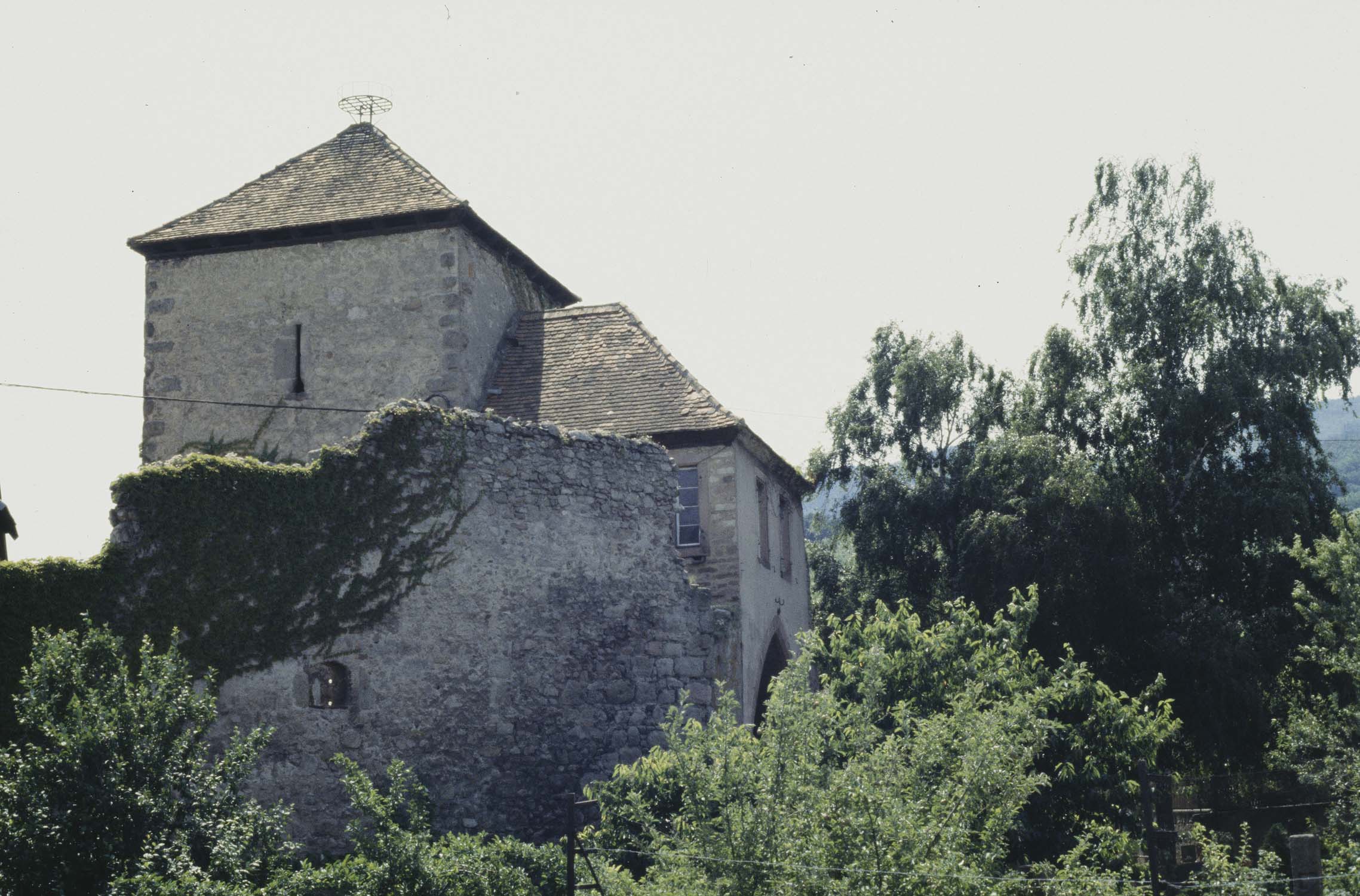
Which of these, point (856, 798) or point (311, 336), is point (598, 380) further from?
point (856, 798)

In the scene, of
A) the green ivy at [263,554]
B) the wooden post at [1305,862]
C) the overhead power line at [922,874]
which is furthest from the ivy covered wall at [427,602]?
the wooden post at [1305,862]

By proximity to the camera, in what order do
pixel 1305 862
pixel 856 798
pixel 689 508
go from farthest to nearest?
pixel 689 508 → pixel 1305 862 → pixel 856 798

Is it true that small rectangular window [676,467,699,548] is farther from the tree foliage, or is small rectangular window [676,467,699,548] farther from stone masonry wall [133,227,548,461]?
the tree foliage

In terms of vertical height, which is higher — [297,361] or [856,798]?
[297,361]

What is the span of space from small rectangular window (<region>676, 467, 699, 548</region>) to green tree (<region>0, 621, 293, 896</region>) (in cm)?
876

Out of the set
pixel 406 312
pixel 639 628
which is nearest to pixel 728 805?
pixel 639 628

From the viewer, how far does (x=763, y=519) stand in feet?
72.7

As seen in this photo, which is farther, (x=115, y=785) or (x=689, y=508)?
(x=689, y=508)

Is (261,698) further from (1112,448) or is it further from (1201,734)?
(1112,448)

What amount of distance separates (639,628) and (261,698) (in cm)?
405

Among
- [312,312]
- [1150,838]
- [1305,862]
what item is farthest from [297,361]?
[1305,862]

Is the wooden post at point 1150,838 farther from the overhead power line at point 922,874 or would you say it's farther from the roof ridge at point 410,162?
the roof ridge at point 410,162

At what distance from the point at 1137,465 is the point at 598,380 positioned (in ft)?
33.5

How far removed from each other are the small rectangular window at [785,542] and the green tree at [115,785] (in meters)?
12.1
